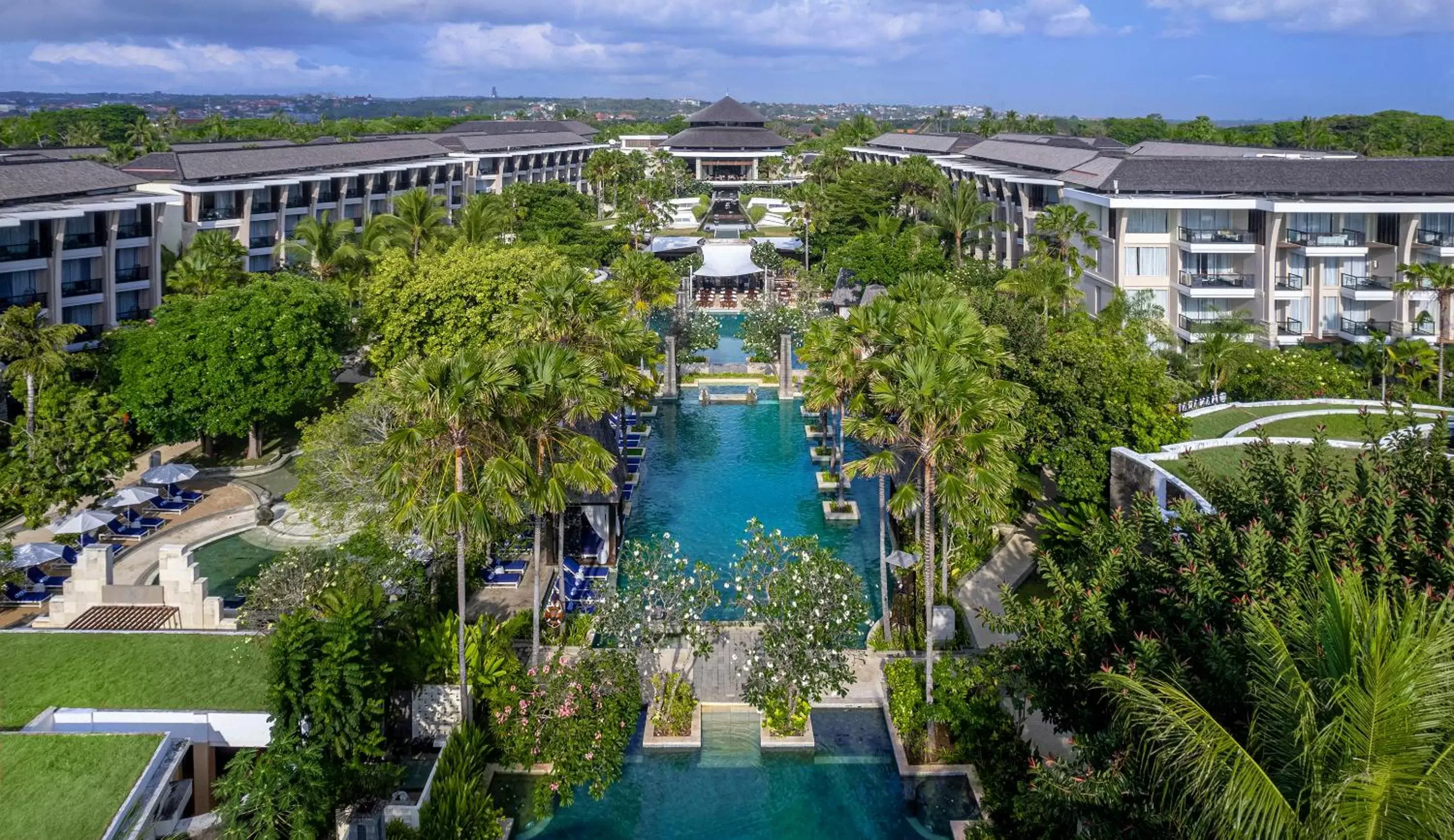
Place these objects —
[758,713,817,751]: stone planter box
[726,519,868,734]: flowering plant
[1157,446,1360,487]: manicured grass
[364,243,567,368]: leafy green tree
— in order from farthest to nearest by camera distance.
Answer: [364,243,567,368]: leafy green tree → [1157,446,1360,487]: manicured grass → [758,713,817,751]: stone planter box → [726,519,868,734]: flowering plant

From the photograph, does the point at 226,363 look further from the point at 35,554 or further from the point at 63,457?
the point at 35,554

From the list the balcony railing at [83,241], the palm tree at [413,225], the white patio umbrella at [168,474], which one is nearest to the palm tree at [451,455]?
the white patio umbrella at [168,474]

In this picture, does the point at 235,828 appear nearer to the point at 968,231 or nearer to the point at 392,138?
the point at 968,231

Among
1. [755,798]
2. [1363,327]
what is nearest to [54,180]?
[755,798]

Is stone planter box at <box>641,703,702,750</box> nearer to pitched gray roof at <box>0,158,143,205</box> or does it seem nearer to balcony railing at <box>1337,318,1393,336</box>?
pitched gray roof at <box>0,158,143,205</box>

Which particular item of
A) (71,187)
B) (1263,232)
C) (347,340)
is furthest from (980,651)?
(71,187)

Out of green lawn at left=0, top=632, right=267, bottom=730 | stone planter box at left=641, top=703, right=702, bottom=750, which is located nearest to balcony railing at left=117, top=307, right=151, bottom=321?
green lawn at left=0, top=632, right=267, bottom=730
